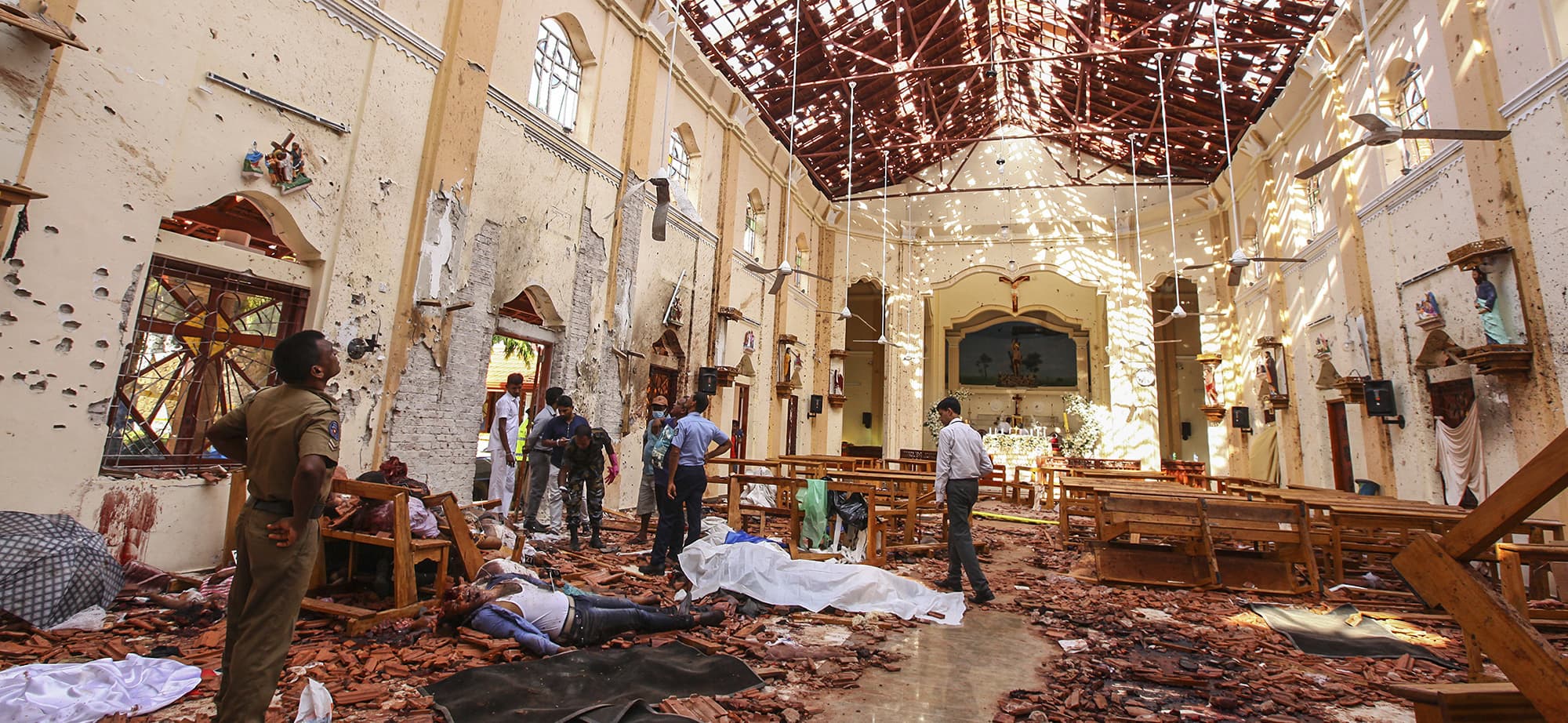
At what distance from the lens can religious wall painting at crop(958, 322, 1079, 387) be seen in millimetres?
23547

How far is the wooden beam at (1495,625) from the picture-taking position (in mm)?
1522

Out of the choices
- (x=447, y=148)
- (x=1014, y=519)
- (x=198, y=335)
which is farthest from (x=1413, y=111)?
(x=198, y=335)

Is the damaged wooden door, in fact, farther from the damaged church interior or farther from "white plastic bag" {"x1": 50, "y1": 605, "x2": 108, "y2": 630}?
"white plastic bag" {"x1": 50, "y1": 605, "x2": 108, "y2": 630}

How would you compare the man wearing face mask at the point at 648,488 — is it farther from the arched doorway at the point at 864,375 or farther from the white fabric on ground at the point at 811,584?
the arched doorway at the point at 864,375

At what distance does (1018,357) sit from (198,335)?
23092mm

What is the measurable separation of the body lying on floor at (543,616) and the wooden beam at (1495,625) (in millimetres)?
3486

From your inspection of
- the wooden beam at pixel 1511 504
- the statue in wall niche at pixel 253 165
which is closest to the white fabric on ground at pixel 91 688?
the statue in wall niche at pixel 253 165

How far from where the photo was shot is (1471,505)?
25.1 feet

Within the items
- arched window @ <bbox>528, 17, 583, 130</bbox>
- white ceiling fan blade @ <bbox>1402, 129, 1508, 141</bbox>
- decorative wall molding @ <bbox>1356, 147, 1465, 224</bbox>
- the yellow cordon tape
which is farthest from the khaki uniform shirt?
decorative wall molding @ <bbox>1356, 147, 1465, 224</bbox>

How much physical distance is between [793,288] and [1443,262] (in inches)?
462

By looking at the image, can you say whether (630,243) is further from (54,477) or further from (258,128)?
(54,477)

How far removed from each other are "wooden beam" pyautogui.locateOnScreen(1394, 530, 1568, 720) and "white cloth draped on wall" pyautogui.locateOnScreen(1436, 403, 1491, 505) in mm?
8326

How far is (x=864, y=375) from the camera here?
26.0m

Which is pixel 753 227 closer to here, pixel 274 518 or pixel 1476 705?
pixel 274 518
